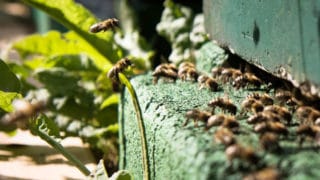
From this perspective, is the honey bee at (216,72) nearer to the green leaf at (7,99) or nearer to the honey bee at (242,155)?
the green leaf at (7,99)

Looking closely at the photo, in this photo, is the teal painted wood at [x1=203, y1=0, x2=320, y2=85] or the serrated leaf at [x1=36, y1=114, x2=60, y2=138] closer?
the teal painted wood at [x1=203, y1=0, x2=320, y2=85]

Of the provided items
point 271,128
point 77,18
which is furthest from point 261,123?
point 77,18

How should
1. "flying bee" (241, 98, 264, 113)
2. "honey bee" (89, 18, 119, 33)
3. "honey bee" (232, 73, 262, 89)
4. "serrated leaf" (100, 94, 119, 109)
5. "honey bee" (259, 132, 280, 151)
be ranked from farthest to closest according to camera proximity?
"serrated leaf" (100, 94, 119, 109)
"honey bee" (89, 18, 119, 33)
"honey bee" (232, 73, 262, 89)
"flying bee" (241, 98, 264, 113)
"honey bee" (259, 132, 280, 151)

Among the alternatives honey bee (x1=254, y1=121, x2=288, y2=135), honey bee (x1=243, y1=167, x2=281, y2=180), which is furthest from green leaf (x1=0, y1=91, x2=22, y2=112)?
honey bee (x1=243, y1=167, x2=281, y2=180)

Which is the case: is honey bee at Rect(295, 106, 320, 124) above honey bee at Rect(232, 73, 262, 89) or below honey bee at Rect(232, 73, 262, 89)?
below

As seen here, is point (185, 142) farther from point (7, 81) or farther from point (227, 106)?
point (7, 81)

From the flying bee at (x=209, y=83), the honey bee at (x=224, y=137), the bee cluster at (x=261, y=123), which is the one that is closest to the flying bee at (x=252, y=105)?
the bee cluster at (x=261, y=123)

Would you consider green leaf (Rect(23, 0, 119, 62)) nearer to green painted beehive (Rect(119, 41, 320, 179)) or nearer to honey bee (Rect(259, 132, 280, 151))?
green painted beehive (Rect(119, 41, 320, 179))

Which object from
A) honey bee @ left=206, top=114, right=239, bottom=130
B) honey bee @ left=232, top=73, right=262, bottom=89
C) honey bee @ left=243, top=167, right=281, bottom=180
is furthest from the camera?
honey bee @ left=232, top=73, right=262, bottom=89
